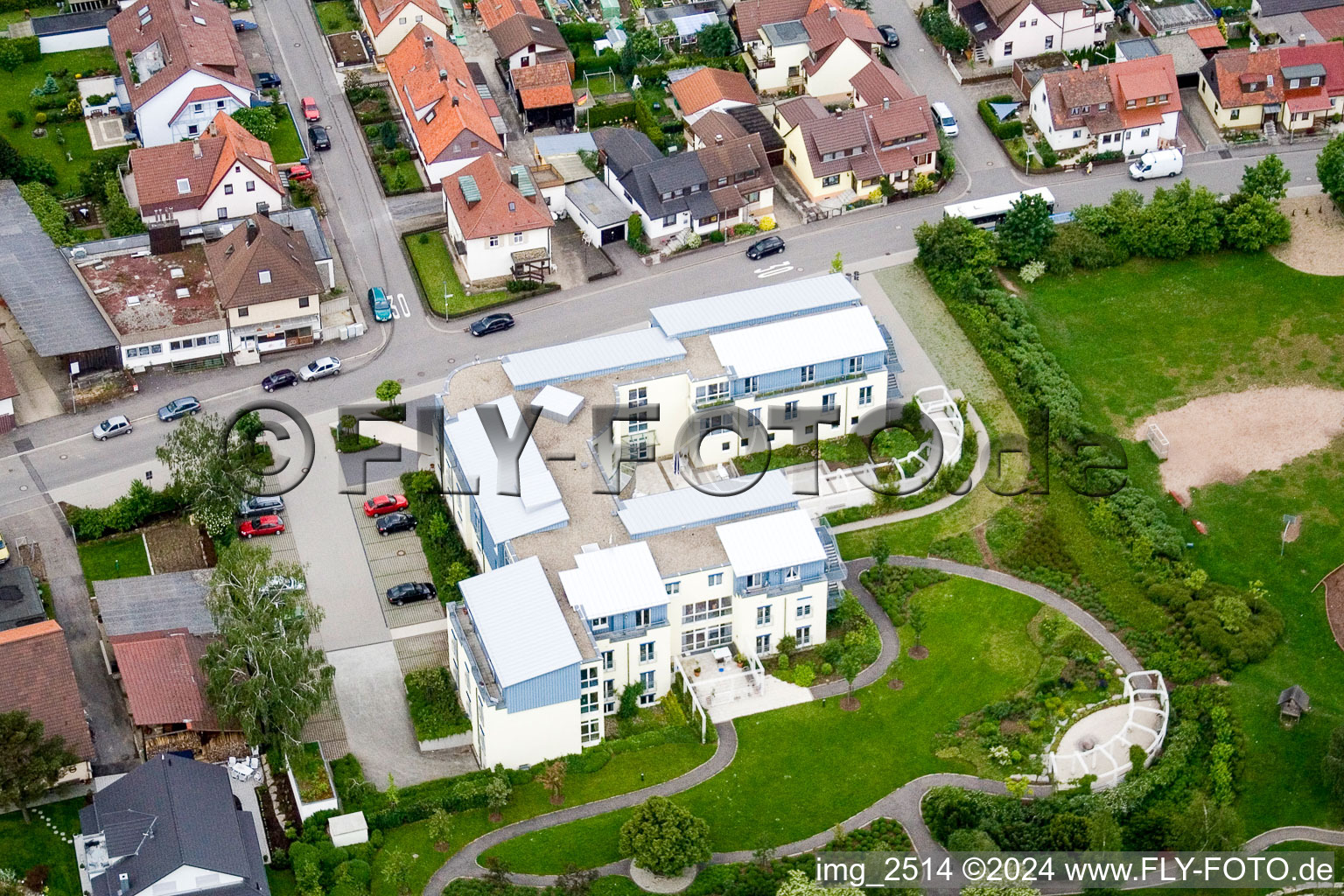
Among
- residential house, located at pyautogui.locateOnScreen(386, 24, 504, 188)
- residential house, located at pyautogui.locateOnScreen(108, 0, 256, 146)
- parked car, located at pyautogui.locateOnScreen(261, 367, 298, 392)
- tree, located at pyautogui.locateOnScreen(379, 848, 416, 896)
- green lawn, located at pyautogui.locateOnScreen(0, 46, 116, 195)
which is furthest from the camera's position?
green lawn, located at pyautogui.locateOnScreen(0, 46, 116, 195)

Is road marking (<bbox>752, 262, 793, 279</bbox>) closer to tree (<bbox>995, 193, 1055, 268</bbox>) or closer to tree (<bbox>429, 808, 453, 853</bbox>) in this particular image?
tree (<bbox>995, 193, 1055, 268</bbox>)

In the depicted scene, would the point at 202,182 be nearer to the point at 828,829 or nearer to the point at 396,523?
the point at 396,523

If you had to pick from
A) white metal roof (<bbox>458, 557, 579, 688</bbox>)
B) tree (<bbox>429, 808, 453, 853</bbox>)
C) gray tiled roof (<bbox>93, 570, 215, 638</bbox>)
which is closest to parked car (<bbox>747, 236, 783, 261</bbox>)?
white metal roof (<bbox>458, 557, 579, 688</bbox>)

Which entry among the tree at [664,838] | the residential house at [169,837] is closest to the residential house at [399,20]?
the residential house at [169,837]

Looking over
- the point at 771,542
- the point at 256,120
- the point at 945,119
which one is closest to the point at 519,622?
the point at 771,542

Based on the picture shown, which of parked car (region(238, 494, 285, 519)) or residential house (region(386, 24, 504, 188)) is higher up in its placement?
residential house (region(386, 24, 504, 188))

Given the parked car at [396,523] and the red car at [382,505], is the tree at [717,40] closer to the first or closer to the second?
the red car at [382,505]

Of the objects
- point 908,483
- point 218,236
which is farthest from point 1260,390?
point 218,236
